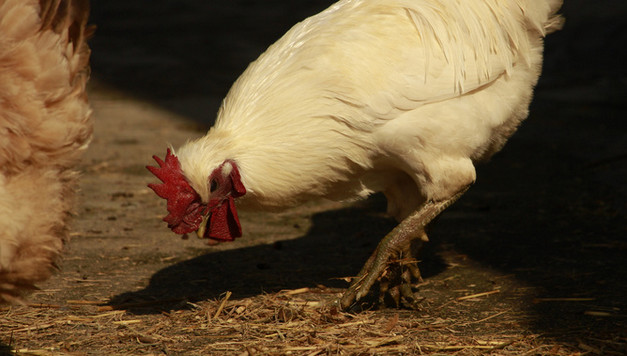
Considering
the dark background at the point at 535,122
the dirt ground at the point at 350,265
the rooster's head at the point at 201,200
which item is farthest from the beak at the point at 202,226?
the dark background at the point at 535,122

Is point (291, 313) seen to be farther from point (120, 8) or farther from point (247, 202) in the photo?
point (120, 8)

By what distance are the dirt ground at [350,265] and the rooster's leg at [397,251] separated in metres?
0.12

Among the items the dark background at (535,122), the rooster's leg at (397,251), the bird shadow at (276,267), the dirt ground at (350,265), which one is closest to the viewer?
the dirt ground at (350,265)

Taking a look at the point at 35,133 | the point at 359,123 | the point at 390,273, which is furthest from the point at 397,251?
the point at 35,133

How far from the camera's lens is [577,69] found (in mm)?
9297

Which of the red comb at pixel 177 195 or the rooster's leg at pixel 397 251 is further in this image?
the rooster's leg at pixel 397 251

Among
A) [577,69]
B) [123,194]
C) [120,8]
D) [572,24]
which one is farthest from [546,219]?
[120,8]

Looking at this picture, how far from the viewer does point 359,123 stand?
3.83m

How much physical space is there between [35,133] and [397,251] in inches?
76.5

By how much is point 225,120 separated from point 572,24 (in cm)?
705

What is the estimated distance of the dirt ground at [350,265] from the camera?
11.9ft

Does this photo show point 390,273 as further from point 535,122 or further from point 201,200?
point 535,122

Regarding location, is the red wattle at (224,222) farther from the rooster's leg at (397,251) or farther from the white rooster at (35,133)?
the white rooster at (35,133)

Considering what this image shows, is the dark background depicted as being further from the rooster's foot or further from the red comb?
the red comb
